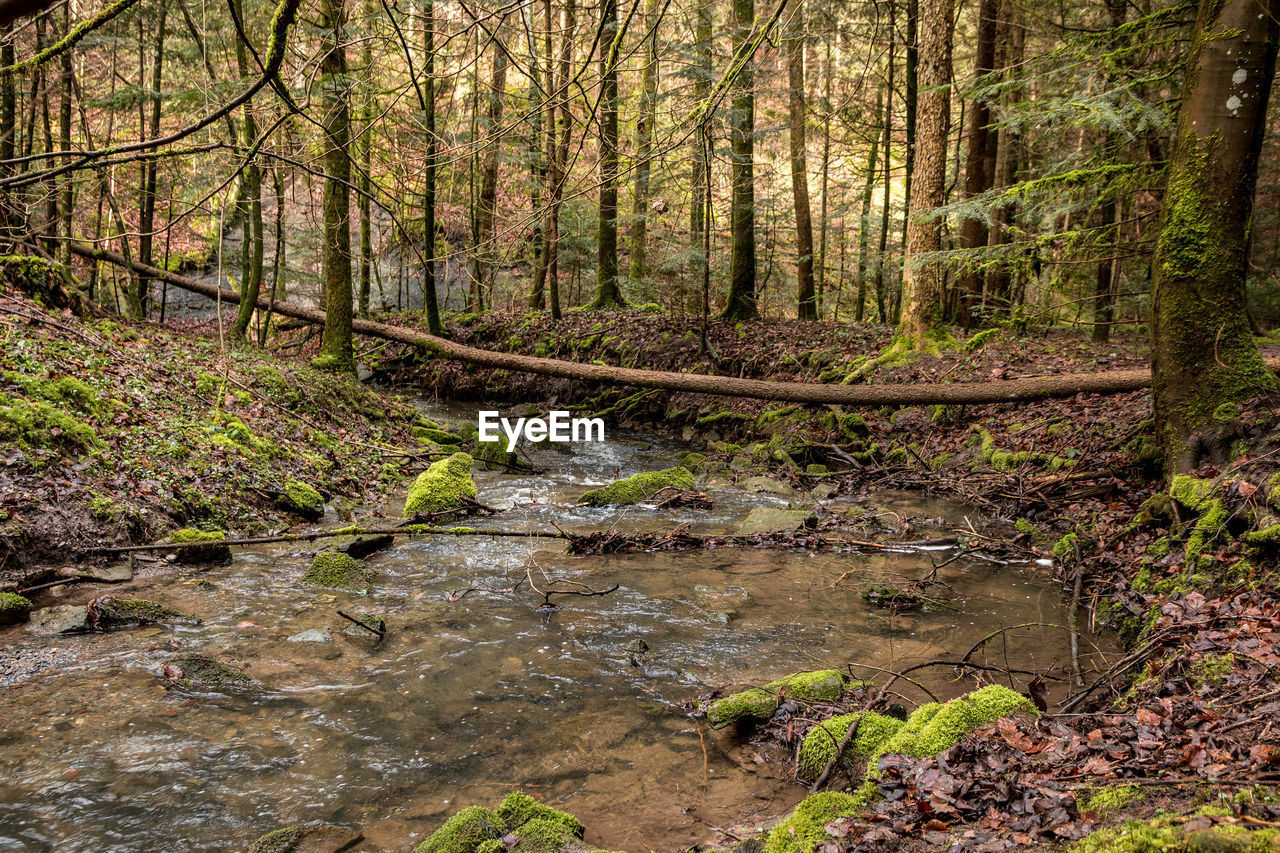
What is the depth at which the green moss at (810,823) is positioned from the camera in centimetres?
275

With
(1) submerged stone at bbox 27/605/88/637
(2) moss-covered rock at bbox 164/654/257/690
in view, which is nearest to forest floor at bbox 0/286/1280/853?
(1) submerged stone at bbox 27/605/88/637

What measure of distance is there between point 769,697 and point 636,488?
5311mm

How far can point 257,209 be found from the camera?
13.4 m

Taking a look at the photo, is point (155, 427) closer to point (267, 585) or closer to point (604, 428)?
point (267, 585)

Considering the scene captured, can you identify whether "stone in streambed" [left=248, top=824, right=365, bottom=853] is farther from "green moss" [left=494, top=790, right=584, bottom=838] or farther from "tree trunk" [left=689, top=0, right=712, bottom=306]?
"tree trunk" [left=689, top=0, right=712, bottom=306]

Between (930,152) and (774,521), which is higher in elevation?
(930,152)

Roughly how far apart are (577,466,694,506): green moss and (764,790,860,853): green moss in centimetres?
631

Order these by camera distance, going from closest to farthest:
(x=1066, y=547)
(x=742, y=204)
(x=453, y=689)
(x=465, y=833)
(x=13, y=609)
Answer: (x=465, y=833), (x=453, y=689), (x=13, y=609), (x=1066, y=547), (x=742, y=204)

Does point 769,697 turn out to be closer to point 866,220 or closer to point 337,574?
point 337,574

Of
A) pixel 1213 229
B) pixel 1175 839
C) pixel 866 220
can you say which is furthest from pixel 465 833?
pixel 866 220

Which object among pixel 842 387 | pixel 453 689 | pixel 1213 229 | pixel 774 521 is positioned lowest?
pixel 453 689

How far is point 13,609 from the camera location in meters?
4.81

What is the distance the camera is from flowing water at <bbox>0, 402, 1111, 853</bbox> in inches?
133

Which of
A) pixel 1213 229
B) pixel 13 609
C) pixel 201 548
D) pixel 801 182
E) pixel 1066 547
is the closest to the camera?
pixel 13 609
